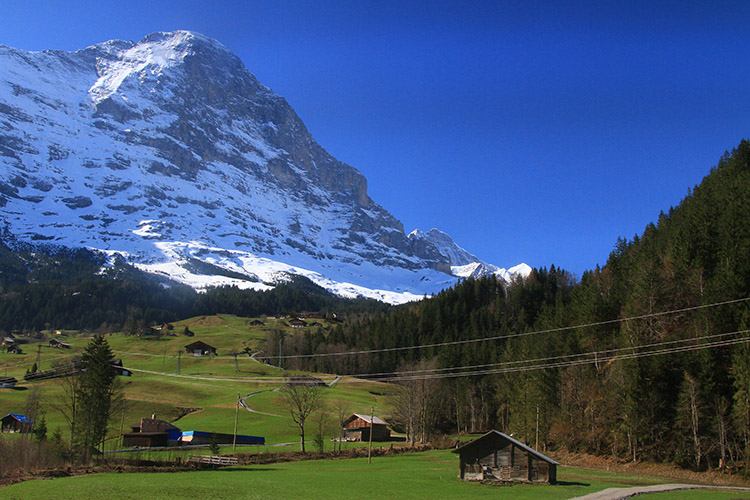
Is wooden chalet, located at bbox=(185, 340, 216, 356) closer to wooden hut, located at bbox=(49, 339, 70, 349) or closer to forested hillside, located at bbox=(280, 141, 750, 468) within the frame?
wooden hut, located at bbox=(49, 339, 70, 349)

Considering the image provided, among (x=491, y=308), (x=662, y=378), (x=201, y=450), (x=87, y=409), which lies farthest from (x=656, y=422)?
(x=491, y=308)

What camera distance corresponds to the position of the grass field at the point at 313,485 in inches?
1388

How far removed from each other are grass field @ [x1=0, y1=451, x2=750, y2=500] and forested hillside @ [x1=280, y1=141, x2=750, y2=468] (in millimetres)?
7070

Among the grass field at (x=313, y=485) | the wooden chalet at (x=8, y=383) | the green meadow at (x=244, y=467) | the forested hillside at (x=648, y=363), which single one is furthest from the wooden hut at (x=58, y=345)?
the grass field at (x=313, y=485)

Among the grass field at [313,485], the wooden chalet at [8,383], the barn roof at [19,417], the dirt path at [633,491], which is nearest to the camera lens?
the grass field at [313,485]

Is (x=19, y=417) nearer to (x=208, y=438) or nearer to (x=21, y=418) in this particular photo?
(x=21, y=418)

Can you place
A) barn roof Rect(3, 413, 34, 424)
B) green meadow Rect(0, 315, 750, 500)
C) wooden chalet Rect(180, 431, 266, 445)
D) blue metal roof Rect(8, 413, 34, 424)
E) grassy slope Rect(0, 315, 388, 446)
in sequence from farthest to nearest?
grassy slope Rect(0, 315, 388, 446) → barn roof Rect(3, 413, 34, 424) → blue metal roof Rect(8, 413, 34, 424) → wooden chalet Rect(180, 431, 266, 445) → green meadow Rect(0, 315, 750, 500)

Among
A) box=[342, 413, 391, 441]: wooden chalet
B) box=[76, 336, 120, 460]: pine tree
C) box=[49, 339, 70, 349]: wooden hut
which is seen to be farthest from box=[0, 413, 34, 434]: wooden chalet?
box=[49, 339, 70, 349]: wooden hut

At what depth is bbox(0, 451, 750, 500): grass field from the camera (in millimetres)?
35250

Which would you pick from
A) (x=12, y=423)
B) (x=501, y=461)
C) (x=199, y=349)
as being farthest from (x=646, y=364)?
(x=199, y=349)

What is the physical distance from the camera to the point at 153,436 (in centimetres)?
7225

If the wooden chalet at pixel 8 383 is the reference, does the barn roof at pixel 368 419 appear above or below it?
below

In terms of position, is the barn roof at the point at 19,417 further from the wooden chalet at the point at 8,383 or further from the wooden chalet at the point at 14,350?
the wooden chalet at the point at 14,350

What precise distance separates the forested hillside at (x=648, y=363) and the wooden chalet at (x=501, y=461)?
1328 centimetres
